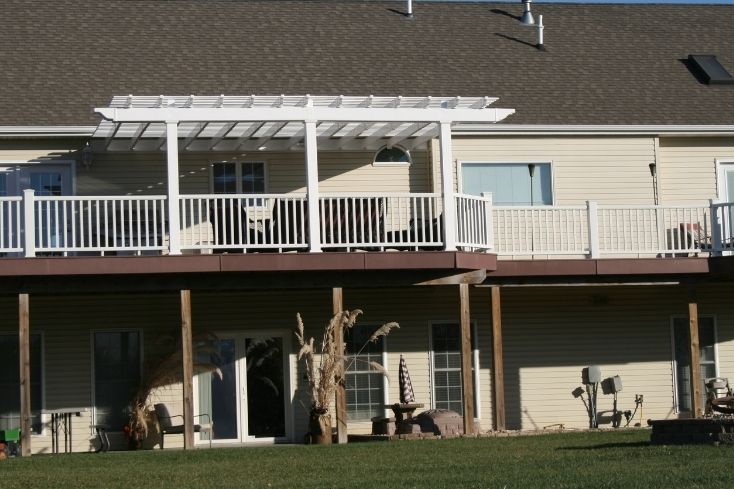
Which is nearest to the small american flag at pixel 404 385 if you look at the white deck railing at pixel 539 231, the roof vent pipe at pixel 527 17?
the white deck railing at pixel 539 231

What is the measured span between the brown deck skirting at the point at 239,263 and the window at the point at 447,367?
3199mm

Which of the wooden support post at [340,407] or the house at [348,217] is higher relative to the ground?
the house at [348,217]

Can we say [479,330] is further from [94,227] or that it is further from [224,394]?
[94,227]

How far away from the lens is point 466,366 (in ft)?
74.1

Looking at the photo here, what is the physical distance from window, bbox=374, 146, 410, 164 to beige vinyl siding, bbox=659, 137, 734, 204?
183 inches

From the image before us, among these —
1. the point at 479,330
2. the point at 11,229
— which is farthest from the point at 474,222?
the point at 11,229

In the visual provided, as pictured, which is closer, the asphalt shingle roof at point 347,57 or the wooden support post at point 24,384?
the wooden support post at point 24,384

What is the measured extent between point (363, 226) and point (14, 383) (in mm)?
6354

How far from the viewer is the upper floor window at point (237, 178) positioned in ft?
81.8

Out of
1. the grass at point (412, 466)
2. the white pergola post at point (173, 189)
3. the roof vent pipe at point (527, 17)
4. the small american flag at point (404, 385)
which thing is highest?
the roof vent pipe at point (527, 17)

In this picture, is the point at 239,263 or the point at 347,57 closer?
the point at 239,263

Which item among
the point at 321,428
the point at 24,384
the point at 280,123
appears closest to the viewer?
the point at 24,384

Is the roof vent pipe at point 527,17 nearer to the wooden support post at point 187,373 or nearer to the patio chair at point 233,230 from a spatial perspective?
the patio chair at point 233,230

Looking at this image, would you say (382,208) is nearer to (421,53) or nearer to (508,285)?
(508,285)
